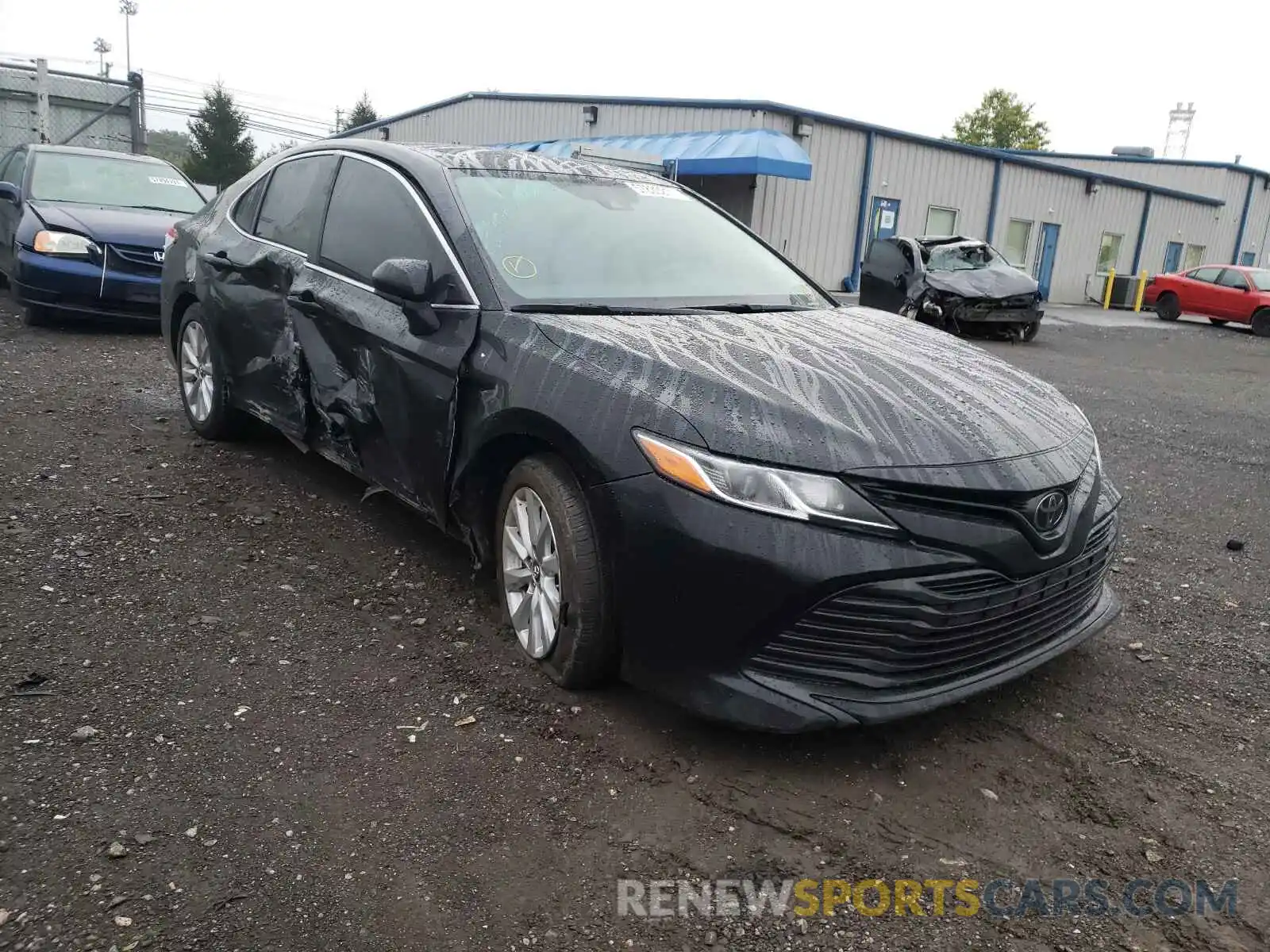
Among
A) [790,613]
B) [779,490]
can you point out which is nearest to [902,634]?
[790,613]

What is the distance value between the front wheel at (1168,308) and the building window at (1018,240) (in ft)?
13.8

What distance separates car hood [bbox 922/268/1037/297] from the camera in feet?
45.4

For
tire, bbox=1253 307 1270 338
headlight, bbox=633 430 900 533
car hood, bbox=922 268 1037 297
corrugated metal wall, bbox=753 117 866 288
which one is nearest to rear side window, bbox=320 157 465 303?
headlight, bbox=633 430 900 533

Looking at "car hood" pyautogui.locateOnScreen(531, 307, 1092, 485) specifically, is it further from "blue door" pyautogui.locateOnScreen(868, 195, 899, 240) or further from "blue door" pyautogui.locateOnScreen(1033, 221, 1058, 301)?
"blue door" pyautogui.locateOnScreen(1033, 221, 1058, 301)

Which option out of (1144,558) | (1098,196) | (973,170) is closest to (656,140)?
(973,170)

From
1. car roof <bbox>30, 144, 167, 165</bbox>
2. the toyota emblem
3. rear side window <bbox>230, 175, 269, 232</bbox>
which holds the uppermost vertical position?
car roof <bbox>30, 144, 167, 165</bbox>

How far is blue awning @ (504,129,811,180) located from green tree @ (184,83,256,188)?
3905 centimetres

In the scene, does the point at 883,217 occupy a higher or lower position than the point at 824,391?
higher

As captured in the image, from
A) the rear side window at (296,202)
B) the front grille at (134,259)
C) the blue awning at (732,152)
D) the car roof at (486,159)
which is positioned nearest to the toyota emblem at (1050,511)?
the car roof at (486,159)

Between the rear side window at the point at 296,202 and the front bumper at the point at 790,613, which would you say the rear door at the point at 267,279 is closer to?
the rear side window at the point at 296,202

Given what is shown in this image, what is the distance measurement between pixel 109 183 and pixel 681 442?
898 centimetres

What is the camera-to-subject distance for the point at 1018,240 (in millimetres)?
26922

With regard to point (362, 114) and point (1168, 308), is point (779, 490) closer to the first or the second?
point (1168, 308)

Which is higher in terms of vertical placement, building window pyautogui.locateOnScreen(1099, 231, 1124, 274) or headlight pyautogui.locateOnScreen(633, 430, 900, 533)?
building window pyautogui.locateOnScreen(1099, 231, 1124, 274)
